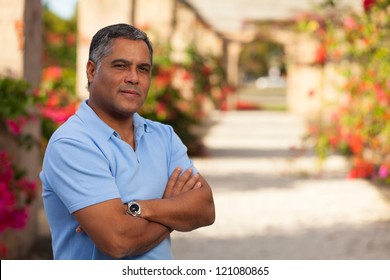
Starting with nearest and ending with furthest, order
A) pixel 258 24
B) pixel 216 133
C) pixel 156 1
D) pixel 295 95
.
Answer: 1. pixel 156 1
2. pixel 216 133
3. pixel 258 24
4. pixel 295 95

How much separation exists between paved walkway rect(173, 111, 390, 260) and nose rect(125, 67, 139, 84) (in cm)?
413

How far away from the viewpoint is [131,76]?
2242mm

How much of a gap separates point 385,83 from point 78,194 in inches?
293

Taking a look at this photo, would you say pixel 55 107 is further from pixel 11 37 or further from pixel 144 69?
pixel 144 69

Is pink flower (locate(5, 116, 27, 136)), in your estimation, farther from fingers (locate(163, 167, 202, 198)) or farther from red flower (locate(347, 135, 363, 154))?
red flower (locate(347, 135, 363, 154))

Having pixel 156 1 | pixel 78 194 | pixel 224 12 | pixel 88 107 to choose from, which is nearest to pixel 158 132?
pixel 88 107

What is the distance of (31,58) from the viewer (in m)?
6.20

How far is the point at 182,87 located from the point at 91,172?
38.0 ft

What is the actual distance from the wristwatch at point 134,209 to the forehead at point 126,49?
1.29 ft

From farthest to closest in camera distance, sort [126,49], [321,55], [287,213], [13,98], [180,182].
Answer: [321,55] < [287,213] < [13,98] < [180,182] < [126,49]

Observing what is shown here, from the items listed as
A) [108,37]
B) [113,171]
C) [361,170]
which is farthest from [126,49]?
[361,170]

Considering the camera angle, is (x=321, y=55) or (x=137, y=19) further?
(x=137, y=19)

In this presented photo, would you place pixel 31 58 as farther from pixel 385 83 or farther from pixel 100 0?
pixel 385 83
